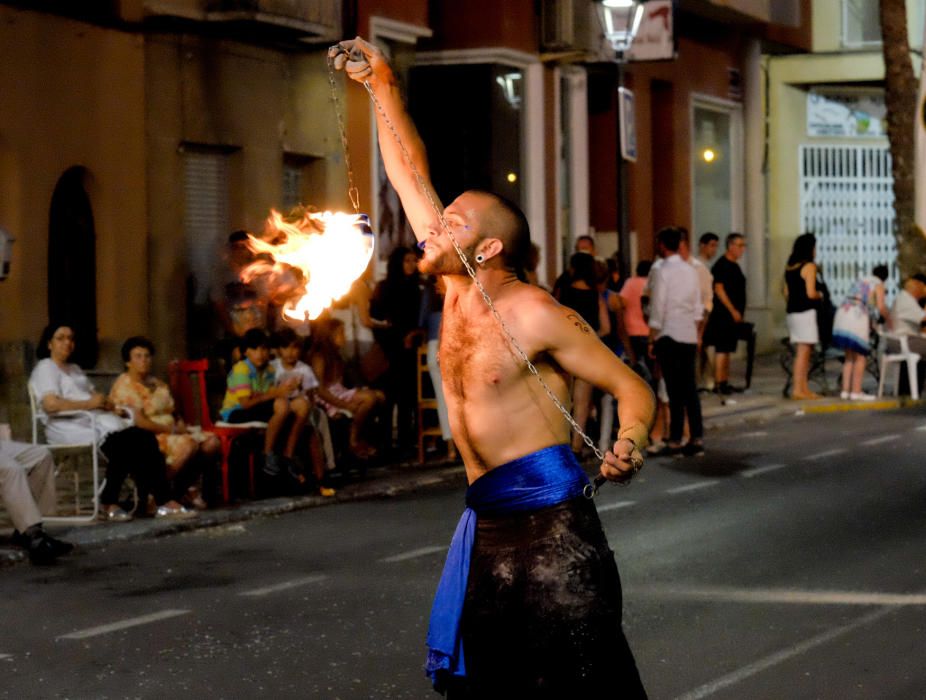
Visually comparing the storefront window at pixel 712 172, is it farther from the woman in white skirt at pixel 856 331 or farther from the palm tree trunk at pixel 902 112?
the woman in white skirt at pixel 856 331

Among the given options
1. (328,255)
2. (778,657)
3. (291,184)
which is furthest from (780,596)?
(291,184)

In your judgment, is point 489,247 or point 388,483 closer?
point 489,247

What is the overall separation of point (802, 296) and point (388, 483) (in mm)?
8709

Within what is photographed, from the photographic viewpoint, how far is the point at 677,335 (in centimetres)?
1733

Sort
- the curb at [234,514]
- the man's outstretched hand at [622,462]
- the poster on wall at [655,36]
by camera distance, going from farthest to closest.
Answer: the poster on wall at [655,36] → the curb at [234,514] → the man's outstretched hand at [622,462]

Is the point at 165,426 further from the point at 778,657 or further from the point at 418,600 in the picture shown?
the point at 778,657

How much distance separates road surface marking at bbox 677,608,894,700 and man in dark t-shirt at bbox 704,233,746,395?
14642 mm

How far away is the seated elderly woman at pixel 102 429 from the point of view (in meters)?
13.8

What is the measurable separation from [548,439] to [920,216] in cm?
1120

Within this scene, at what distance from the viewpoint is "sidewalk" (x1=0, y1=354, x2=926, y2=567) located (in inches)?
512

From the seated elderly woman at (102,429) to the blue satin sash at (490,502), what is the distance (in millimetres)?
8177

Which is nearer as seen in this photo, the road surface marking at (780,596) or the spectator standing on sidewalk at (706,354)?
the road surface marking at (780,596)

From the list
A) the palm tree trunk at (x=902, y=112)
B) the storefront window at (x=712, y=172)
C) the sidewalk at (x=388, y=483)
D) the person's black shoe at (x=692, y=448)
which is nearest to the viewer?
the sidewalk at (x=388, y=483)

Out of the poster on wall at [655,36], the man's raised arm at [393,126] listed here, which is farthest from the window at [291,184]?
the man's raised arm at [393,126]
